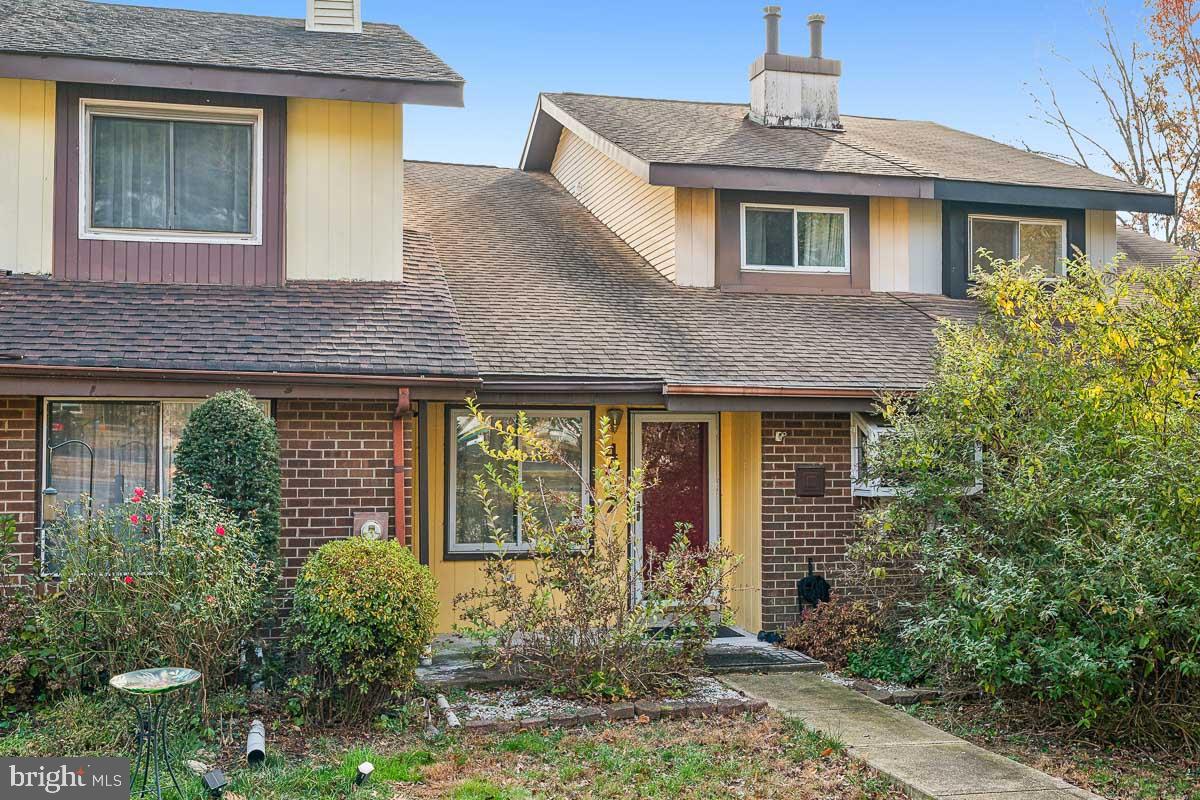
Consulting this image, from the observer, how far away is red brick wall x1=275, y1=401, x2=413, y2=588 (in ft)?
28.8

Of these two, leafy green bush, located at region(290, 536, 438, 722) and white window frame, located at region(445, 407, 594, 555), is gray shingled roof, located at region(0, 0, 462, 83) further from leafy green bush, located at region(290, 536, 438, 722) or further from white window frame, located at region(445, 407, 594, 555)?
leafy green bush, located at region(290, 536, 438, 722)

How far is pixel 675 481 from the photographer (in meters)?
11.2

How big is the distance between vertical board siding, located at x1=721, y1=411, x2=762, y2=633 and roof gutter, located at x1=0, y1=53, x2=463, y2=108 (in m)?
4.15

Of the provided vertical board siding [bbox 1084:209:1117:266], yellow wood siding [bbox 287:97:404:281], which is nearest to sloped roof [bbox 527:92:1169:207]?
vertical board siding [bbox 1084:209:1117:266]

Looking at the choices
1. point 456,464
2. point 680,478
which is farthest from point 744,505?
point 456,464

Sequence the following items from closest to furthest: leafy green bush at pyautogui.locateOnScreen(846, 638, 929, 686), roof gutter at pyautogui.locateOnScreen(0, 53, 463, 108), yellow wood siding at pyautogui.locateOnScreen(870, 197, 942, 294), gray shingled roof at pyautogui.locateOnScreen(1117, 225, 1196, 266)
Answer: leafy green bush at pyautogui.locateOnScreen(846, 638, 929, 686) → roof gutter at pyautogui.locateOnScreen(0, 53, 463, 108) → yellow wood siding at pyautogui.locateOnScreen(870, 197, 942, 294) → gray shingled roof at pyautogui.locateOnScreen(1117, 225, 1196, 266)

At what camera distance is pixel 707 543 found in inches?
434

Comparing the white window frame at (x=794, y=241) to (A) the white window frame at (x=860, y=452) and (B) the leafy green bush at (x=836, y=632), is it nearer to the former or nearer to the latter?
(A) the white window frame at (x=860, y=452)

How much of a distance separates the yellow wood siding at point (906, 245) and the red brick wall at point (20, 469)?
8785 millimetres

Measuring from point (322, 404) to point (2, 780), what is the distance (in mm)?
3734

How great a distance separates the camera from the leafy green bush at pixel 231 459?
777cm

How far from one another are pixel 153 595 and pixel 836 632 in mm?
5563

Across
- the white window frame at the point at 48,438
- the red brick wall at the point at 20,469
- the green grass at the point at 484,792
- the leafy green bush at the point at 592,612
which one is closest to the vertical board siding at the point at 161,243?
the white window frame at the point at 48,438

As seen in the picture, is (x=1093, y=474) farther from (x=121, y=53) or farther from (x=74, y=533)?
(x=121, y=53)
